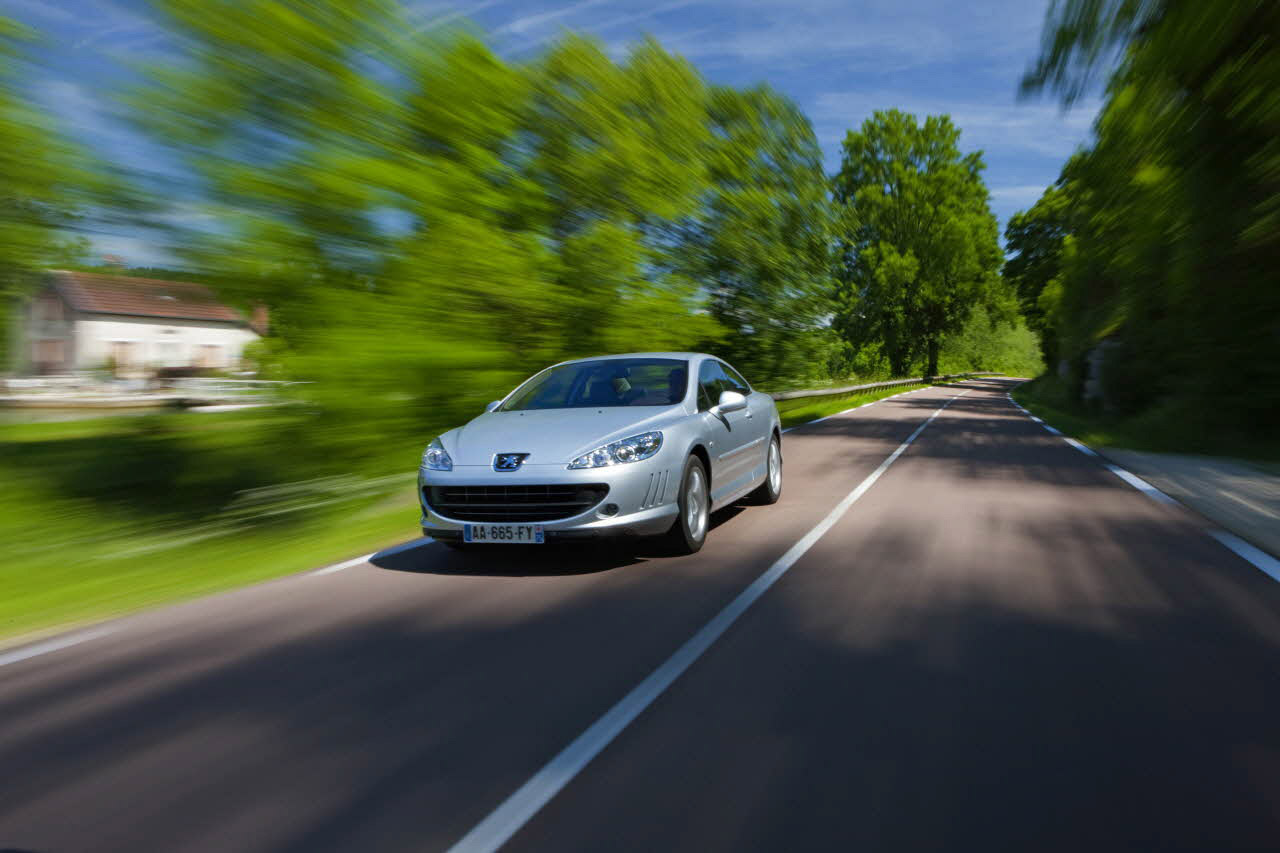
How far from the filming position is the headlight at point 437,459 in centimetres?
679

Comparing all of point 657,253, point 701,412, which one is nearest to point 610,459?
point 701,412

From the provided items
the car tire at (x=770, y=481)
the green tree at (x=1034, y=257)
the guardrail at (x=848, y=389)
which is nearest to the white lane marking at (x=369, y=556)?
the car tire at (x=770, y=481)

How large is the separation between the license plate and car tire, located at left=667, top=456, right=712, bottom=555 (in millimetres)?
1027

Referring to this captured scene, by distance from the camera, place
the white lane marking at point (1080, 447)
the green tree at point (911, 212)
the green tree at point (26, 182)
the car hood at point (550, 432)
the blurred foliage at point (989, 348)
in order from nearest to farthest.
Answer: the car hood at point (550, 432) → the green tree at point (26, 182) → the white lane marking at point (1080, 447) → the green tree at point (911, 212) → the blurred foliage at point (989, 348)

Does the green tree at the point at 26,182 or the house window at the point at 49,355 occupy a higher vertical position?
the green tree at the point at 26,182

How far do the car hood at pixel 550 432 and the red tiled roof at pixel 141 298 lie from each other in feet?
11.5

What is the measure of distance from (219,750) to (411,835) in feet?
3.53

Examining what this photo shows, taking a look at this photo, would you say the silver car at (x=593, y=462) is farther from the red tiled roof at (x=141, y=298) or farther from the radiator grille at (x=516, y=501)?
the red tiled roof at (x=141, y=298)

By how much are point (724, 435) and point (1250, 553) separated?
4.03m

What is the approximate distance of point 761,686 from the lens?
4.22 metres

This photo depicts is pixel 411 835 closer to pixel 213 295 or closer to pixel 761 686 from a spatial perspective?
pixel 761 686

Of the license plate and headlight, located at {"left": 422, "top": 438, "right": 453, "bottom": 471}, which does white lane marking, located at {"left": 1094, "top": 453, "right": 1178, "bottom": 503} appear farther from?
headlight, located at {"left": 422, "top": 438, "right": 453, "bottom": 471}

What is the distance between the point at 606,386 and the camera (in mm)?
8086

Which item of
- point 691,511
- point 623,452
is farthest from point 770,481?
point 623,452
